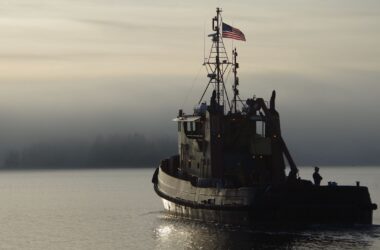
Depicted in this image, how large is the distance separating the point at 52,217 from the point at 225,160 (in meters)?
30.8

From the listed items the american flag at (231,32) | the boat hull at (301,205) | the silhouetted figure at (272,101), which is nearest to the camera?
the boat hull at (301,205)

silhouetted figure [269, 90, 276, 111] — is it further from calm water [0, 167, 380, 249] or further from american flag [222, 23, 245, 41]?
calm water [0, 167, 380, 249]

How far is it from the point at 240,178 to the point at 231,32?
9653mm

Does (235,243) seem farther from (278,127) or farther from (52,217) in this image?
(52,217)

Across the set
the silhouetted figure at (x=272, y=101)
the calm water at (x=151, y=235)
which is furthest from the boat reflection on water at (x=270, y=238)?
the silhouetted figure at (x=272, y=101)

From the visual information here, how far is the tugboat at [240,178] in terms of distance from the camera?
51.1 meters

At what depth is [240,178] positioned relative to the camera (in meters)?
55.8

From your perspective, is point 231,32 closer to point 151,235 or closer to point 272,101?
point 272,101

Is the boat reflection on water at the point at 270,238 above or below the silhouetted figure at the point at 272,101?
below

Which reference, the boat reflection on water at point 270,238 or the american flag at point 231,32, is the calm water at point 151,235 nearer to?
the boat reflection on water at point 270,238

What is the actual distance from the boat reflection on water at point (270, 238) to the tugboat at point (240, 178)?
648 mm

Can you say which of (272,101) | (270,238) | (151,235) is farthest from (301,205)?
(151,235)

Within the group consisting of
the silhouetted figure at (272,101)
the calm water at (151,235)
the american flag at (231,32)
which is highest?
the american flag at (231,32)

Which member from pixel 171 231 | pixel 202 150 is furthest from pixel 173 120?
pixel 171 231
